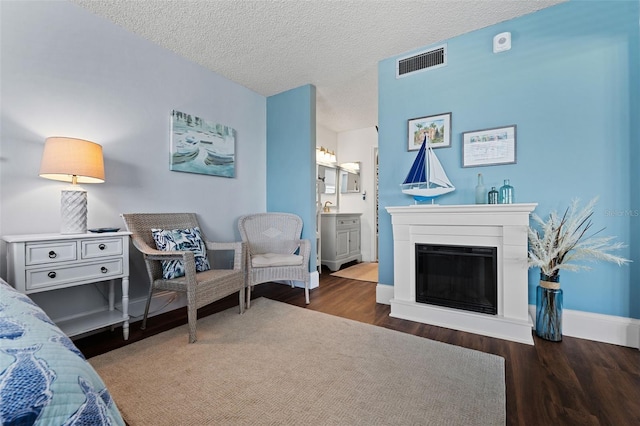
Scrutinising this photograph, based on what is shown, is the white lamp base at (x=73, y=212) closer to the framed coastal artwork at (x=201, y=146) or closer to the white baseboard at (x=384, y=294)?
the framed coastal artwork at (x=201, y=146)

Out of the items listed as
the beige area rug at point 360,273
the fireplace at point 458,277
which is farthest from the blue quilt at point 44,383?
the beige area rug at point 360,273

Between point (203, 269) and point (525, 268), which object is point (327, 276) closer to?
point (203, 269)

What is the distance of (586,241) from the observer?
1.97m

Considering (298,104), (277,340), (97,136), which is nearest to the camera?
(277,340)

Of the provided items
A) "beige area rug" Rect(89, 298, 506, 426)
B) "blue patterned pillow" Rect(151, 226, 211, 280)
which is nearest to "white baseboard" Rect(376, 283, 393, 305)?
"beige area rug" Rect(89, 298, 506, 426)

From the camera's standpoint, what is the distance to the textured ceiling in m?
2.06

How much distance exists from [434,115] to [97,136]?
2886 millimetres

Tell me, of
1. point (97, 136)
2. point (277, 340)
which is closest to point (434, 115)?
point (277, 340)

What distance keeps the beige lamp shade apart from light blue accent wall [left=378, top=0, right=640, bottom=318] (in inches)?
109

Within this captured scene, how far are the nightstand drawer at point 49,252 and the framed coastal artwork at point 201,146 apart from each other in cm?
117

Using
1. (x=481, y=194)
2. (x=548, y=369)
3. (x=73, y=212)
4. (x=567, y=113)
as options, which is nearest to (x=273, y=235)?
(x=73, y=212)

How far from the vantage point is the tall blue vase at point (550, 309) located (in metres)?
1.92

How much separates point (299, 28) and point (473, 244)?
90.7 inches

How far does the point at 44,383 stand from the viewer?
431 millimetres
